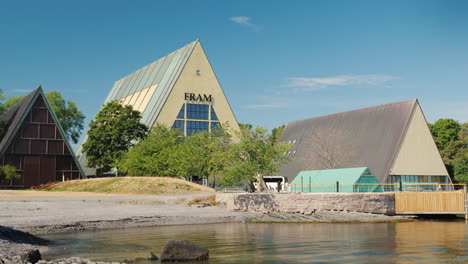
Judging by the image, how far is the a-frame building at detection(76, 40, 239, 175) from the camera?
85250 mm

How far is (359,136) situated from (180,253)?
216ft

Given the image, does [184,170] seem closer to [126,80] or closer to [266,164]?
[266,164]

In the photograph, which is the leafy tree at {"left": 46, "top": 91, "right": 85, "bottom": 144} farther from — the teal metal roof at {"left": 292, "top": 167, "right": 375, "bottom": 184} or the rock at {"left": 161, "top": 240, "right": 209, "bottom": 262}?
the rock at {"left": 161, "top": 240, "right": 209, "bottom": 262}

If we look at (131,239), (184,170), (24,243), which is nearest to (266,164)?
(184,170)

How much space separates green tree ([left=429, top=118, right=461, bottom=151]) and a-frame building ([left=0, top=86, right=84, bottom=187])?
68.3m

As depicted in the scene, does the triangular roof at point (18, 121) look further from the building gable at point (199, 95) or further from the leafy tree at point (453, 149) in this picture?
the leafy tree at point (453, 149)

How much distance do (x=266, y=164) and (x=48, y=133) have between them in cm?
3230

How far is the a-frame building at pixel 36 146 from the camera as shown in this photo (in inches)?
2525

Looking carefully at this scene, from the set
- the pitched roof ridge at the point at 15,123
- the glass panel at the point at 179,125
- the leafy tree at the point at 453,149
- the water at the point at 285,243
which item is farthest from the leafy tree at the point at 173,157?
the leafy tree at the point at 453,149

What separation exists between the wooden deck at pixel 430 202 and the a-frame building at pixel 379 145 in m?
26.2

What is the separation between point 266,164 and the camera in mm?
46312

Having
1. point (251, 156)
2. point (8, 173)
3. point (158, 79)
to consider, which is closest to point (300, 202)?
point (251, 156)

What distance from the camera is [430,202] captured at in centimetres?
4553

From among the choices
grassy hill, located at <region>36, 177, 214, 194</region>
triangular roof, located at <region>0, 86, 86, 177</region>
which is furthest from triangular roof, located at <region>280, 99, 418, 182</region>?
triangular roof, located at <region>0, 86, 86, 177</region>
